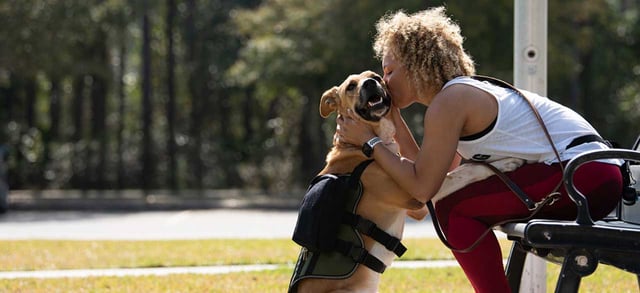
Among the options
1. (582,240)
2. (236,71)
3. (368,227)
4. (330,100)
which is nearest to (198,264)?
(330,100)

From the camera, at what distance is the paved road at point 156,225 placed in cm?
1195

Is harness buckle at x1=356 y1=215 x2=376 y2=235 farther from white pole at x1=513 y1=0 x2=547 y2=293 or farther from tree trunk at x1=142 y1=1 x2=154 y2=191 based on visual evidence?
tree trunk at x1=142 y1=1 x2=154 y2=191

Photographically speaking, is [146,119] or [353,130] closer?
[353,130]

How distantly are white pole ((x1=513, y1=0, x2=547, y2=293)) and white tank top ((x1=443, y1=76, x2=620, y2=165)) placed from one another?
1306 millimetres

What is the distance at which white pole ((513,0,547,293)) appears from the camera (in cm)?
502

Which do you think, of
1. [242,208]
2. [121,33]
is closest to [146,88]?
[121,33]

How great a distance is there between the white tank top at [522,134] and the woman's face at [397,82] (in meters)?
0.23

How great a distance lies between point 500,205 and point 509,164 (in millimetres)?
177

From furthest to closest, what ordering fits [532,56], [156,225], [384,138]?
[156,225], [532,56], [384,138]

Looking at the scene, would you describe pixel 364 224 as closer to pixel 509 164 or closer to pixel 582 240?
pixel 509 164

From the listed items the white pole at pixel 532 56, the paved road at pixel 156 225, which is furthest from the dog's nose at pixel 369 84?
the paved road at pixel 156 225

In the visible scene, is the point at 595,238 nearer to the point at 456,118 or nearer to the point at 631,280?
the point at 456,118

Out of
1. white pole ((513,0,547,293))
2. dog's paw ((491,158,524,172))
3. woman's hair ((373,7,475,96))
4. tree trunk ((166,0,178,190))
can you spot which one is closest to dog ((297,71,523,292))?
dog's paw ((491,158,524,172))

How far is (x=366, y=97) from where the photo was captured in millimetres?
3859
